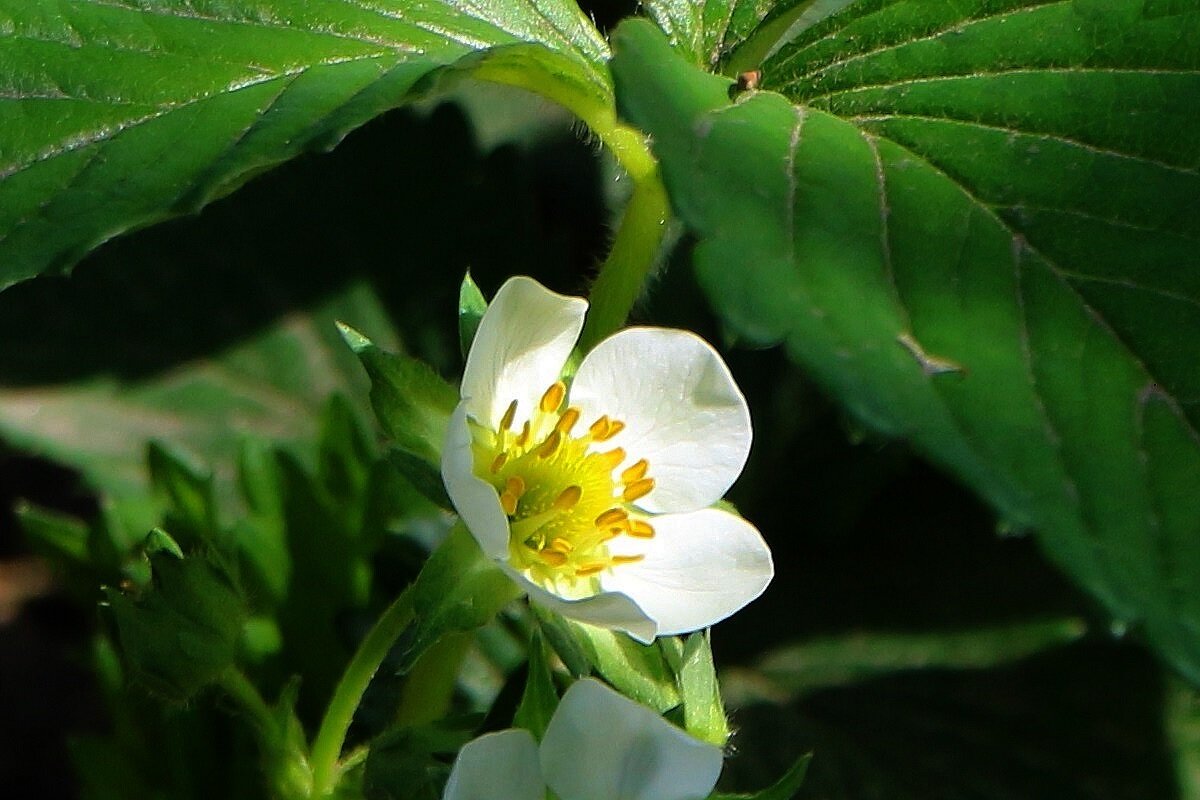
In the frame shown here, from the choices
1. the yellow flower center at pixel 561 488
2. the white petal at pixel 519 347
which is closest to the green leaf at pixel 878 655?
the yellow flower center at pixel 561 488

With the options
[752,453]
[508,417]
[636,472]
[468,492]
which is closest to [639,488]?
[636,472]

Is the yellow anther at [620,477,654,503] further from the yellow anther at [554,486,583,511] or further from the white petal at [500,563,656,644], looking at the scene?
the white petal at [500,563,656,644]

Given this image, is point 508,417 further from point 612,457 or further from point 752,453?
point 752,453

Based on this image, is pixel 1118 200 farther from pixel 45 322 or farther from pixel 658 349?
pixel 45 322

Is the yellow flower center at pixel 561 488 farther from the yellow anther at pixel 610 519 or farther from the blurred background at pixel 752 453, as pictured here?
the blurred background at pixel 752 453

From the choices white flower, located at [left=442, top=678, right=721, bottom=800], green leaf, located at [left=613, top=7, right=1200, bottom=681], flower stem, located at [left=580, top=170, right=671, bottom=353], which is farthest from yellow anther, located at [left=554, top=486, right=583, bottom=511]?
green leaf, located at [left=613, top=7, right=1200, bottom=681]

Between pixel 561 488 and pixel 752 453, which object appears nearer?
pixel 561 488

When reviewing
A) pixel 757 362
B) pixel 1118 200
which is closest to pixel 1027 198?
pixel 1118 200
